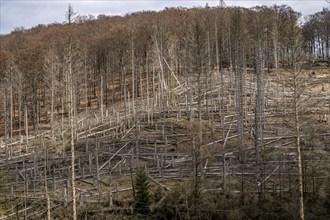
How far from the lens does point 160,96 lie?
4459 cm

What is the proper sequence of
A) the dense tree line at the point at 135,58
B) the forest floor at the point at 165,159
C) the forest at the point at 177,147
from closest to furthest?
the forest at the point at 177,147
the forest floor at the point at 165,159
the dense tree line at the point at 135,58

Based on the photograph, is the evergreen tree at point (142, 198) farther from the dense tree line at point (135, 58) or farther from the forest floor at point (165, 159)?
the dense tree line at point (135, 58)

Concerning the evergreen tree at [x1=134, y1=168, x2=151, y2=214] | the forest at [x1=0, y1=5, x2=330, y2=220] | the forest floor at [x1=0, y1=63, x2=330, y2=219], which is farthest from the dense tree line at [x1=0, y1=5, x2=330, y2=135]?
the evergreen tree at [x1=134, y1=168, x2=151, y2=214]

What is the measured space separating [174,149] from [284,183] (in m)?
8.93

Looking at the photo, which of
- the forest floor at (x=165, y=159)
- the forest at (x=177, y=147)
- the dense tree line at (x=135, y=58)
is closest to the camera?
the forest at (x=177, y=147)

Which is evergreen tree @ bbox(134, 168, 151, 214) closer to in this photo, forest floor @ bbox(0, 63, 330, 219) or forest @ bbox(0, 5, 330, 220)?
forest @ bbox(0, 5, 330, 220)

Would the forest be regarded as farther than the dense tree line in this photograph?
No

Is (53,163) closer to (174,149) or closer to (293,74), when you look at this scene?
(174,149)

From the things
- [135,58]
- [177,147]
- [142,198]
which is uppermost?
[135,58]

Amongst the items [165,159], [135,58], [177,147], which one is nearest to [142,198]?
[165,159]

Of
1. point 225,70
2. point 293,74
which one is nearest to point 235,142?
point 293,74

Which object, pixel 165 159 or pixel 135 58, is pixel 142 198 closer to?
pixel 165 159

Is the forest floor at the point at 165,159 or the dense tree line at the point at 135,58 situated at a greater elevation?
the dense tree line at the point at 135,58

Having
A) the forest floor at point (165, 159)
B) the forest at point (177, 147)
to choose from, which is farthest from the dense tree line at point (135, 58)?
the forest floor at point (165, 159)
